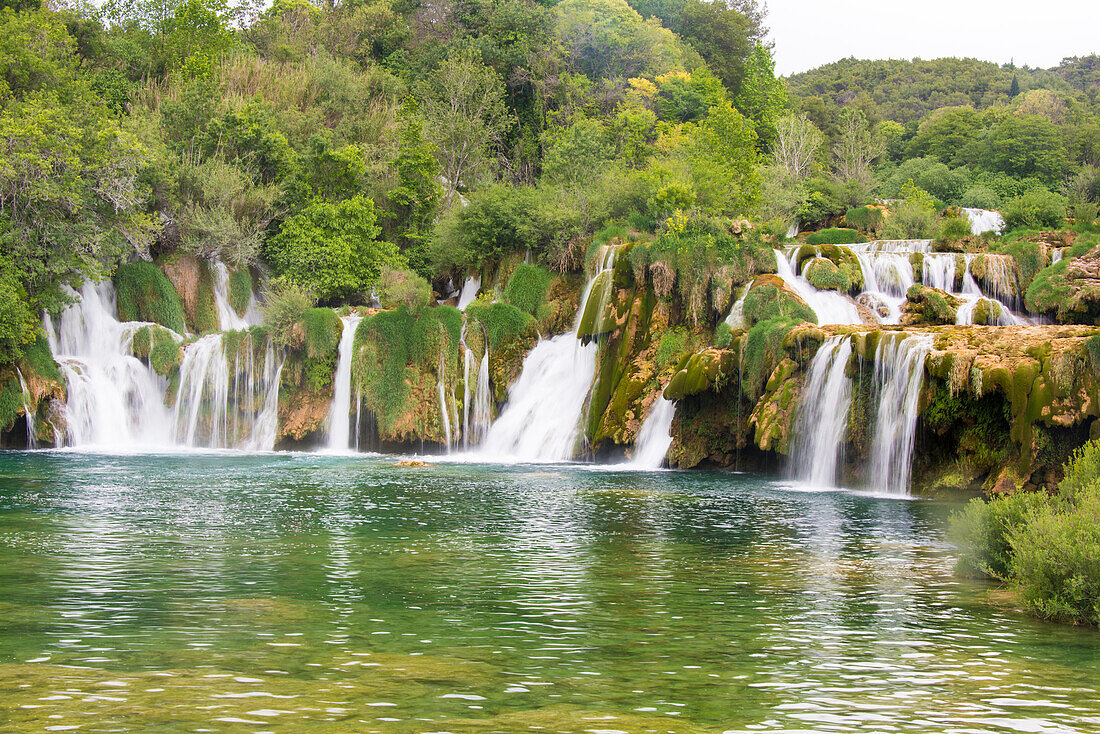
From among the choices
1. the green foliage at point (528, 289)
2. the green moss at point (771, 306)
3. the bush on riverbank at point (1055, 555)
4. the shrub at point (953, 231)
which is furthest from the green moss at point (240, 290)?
the bush on riverbank at point (1055, 555)

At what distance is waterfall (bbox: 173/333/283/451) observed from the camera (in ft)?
120

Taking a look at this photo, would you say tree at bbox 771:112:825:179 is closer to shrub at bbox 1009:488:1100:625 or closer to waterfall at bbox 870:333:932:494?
waterfall at bbox 870:333:932:494

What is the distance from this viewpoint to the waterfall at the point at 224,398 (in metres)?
36.6

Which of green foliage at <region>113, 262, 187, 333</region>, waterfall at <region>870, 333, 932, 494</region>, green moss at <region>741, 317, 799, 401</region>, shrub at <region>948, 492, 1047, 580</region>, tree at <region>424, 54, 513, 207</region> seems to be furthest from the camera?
tree at <region>424, 54, 513, 207</region>

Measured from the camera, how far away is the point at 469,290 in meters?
43.0

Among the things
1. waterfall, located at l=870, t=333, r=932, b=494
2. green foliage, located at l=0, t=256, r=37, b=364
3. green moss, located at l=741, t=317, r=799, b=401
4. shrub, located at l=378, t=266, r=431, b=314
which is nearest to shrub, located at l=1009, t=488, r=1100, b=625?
waterfall, located at l=870, t=333, r=932, b=494

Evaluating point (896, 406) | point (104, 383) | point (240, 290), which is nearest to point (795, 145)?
point (240, 290)

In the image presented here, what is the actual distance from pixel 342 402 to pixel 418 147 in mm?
16530

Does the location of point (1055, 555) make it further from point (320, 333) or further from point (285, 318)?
point (285, 318)

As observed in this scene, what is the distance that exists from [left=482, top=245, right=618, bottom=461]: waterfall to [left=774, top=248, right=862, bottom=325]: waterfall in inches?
228

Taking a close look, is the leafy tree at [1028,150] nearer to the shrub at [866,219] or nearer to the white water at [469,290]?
the shrub at [866,219]

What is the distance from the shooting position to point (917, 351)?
73.3 ft

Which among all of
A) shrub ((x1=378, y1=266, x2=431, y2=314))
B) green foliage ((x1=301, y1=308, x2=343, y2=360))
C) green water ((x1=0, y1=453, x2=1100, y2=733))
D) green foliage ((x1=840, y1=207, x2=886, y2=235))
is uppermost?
green foliage ((x1=840, y1=207, x2=886, y2=235))

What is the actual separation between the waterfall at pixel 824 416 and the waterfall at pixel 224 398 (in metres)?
20.2
